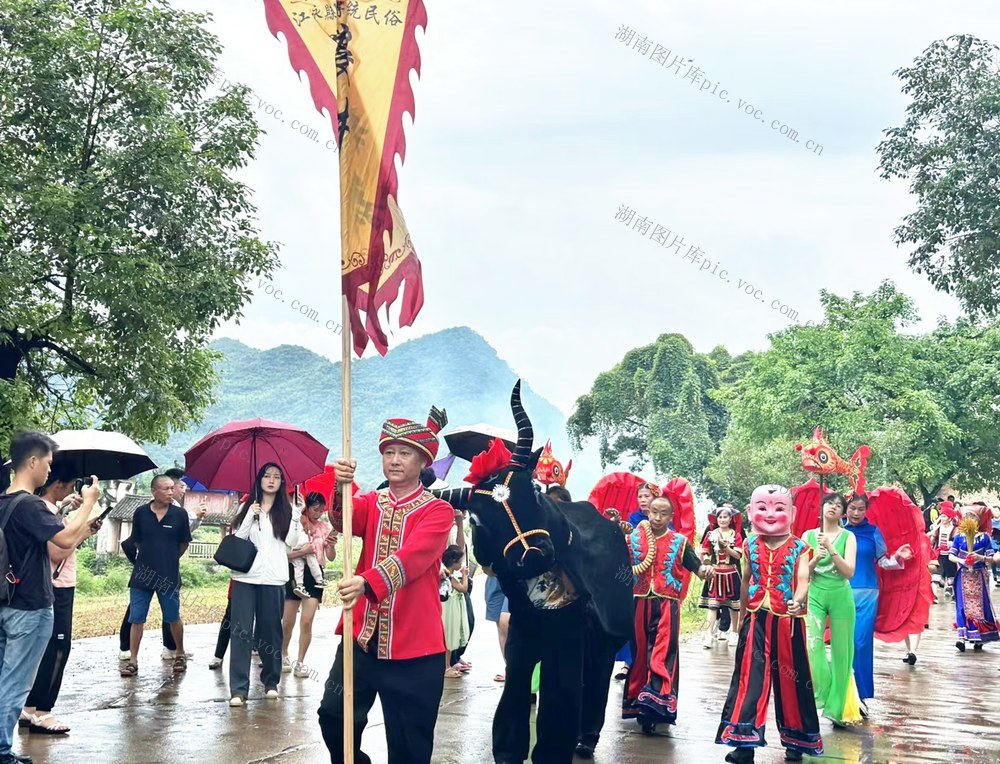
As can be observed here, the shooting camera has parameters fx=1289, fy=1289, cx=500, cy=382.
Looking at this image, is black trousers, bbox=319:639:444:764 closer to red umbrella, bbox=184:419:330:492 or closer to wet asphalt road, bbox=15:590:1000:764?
wet asphalt road, bbox=15:590:1000:764

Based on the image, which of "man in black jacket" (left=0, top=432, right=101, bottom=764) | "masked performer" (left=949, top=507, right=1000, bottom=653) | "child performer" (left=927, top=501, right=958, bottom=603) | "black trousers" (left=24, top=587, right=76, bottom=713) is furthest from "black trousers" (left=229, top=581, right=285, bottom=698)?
"child performer" (left=927, top=501, right=958, bottom=603)

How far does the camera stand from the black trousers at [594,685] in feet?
29.2

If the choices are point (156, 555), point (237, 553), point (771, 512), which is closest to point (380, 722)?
point (237, 553)

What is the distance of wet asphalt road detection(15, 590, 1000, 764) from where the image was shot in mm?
8641

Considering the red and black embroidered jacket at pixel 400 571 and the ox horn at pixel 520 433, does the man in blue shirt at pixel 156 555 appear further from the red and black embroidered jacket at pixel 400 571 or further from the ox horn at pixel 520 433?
the red and black embroidered jacket at pixel 400 571

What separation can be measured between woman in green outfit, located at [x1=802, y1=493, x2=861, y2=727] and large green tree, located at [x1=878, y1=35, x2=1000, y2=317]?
43.6 feet

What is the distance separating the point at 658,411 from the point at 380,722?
53.7 metres

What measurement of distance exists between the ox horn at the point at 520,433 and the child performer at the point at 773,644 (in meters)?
2.37

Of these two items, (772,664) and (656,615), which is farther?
(656,615)

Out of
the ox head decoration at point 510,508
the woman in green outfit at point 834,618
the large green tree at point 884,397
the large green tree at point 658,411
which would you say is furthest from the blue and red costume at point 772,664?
the large green tree at point 658,411

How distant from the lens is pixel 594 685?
29.6 ft

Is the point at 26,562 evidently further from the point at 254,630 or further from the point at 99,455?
the point at 254,630

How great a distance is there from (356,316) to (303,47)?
4.47 ft

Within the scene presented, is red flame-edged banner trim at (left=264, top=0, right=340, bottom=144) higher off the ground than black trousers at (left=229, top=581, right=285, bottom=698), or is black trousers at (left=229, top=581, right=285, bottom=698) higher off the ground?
red flame-edged banner trim at (left=264, top=0, right=340, bottom=144)
